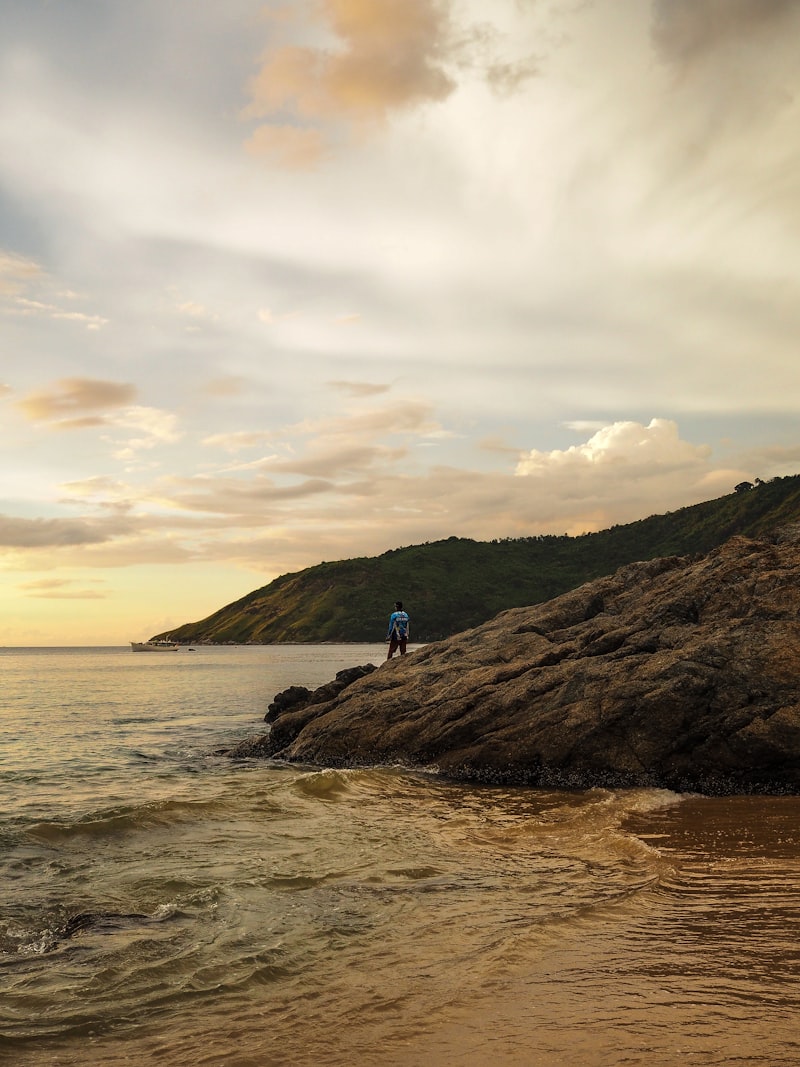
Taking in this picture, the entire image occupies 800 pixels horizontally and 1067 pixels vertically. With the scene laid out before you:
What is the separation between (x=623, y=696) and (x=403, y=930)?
11.8m

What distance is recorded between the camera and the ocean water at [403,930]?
6.57 m

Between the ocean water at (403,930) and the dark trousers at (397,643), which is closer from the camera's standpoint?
the ocean water at (403,930)

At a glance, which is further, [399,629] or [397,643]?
[397,643]

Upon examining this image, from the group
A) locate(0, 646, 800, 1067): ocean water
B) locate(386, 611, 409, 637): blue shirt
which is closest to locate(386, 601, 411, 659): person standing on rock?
locate(386, 611, 409, 637): blue shirt

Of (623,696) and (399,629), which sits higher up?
(399,629)

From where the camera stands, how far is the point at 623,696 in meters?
19.8

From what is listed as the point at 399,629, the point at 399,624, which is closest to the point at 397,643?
the point at 399,629

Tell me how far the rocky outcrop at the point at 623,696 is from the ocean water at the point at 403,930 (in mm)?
1430

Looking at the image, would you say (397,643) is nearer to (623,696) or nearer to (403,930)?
(623,696)

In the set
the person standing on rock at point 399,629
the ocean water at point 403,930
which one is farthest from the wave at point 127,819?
the person standing on rock at point 399,629

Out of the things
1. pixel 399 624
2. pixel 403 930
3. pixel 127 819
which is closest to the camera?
pixel 403 930

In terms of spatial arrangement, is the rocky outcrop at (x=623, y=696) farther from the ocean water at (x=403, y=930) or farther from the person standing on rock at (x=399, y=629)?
the person standing on rock at (x=399, y=629)

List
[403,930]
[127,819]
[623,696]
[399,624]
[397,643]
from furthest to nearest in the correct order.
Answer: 1. [397,643]
2. [399,624]
3. [623,696]
4. [127,819]
5. [403,930]

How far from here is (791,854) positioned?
1188 centimetres
